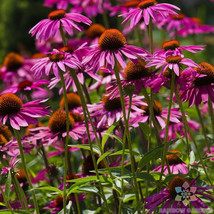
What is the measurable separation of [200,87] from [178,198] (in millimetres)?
364

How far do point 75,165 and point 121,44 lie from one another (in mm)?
825

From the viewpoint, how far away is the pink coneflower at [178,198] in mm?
828

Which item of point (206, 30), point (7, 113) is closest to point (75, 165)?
point (7, 113)

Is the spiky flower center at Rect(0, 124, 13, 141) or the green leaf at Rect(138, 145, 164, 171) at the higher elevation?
the green leaf at Rect(138, 145, 164, 171)

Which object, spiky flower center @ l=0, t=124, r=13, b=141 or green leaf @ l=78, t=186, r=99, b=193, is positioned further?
spiky flower center @ l=0, t=124, r=13, b=141

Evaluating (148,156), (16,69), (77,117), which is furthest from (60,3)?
(148,156)

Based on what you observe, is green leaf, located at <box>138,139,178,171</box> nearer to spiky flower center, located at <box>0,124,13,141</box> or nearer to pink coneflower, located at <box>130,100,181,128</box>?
pink coneflower, located at <box>130,100,181,128</box>

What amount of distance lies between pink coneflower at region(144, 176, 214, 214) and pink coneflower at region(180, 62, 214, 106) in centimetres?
27

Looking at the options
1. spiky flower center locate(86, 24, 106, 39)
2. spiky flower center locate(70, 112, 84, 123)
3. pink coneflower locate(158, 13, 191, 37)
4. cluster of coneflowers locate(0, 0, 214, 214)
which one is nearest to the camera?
cluster of coneflowers locate(0, 0, 214, 214)

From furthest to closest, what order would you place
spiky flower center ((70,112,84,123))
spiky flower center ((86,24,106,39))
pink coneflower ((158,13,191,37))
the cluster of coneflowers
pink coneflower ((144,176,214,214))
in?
1. pink coneflower ((158,13,191,37))
2. spiky flower center ((86,24,106,39))
3. spiky flower center ((70,112,84,123))
4. the cluster of coneflowers
5. pink coneflower ((144,176,214,214))

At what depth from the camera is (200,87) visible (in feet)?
3.67

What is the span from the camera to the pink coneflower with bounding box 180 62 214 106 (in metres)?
1.10

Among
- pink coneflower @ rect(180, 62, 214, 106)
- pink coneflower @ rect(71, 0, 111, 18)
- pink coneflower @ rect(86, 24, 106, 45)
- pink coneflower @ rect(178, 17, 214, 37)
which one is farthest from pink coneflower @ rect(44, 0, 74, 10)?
pink coneflower @ rect(180, 62, 214, 106)

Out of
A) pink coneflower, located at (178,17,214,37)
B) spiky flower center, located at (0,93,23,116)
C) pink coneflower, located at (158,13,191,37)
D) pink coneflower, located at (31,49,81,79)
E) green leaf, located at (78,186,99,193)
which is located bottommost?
green leaf, located at (78,186,99,193)
